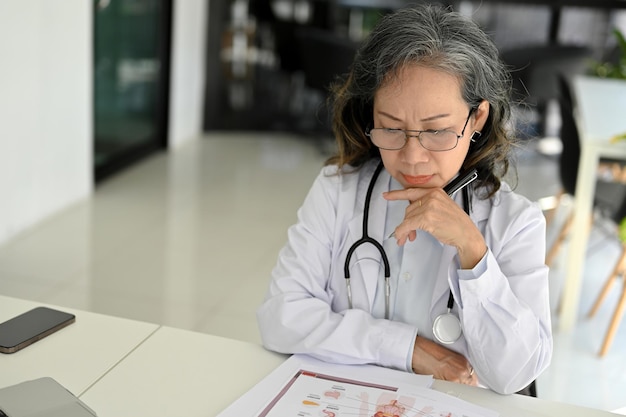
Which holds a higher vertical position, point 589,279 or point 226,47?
point 226,47

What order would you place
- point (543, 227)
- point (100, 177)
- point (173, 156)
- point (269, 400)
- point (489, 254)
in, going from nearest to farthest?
point (269, 400)
point (489, 254)
point (543, 227)
point (100, 177)
point (173, 156)

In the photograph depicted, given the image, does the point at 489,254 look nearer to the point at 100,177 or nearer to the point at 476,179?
the point at 476,179

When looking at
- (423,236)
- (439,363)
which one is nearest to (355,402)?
(439,363)

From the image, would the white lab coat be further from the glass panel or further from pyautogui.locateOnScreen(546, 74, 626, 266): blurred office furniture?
the glass panel

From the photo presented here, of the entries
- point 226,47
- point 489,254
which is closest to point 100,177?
point 226,47

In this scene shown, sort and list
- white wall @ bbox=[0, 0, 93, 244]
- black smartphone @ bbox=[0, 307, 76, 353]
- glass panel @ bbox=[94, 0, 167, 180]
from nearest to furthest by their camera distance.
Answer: black smartphone @ bbox=[0, 307, 76, 353], white wall @ bbox=[0, 0, 93, 244], glass panel @ bbox=[94, 0, 167, 180]

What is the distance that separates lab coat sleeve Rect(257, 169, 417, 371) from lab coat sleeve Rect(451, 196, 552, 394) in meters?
0.13

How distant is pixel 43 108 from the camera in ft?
12.5

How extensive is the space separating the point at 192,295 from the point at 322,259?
71.2 inches

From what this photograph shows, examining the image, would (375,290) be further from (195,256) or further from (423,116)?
(195,256)

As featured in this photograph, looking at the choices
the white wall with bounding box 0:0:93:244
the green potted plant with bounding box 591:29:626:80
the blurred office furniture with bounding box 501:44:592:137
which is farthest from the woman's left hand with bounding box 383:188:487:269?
the blurred office furniture with bounding box 501:44:592:137

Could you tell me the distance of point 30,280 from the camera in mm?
3215

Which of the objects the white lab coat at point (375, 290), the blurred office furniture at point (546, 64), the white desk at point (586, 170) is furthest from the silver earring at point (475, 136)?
the blurred office furniture at point (546, 64)

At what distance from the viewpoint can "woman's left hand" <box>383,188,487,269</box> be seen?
132 centimetres
